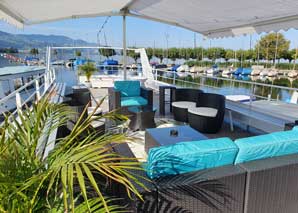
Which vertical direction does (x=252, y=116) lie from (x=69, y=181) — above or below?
below

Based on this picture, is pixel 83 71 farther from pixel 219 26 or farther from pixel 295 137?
pixel 295 137

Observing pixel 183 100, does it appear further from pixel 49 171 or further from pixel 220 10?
pixel 49 171

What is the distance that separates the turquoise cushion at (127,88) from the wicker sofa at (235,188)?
12.2 feet

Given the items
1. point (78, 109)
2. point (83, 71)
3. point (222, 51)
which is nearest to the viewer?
point (78, 109)

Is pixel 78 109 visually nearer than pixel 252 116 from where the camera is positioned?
Yes

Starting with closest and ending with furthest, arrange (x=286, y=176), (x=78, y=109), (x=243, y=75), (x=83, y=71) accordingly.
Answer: (x=286, y=176) < (x=78, y=109) < (x=83, y=71) < (x=243, y=75)

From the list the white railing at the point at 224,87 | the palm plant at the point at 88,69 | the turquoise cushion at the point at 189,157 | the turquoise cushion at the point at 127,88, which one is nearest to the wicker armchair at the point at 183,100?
the white railing at the point at 224,87

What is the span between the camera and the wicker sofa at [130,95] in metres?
5.14

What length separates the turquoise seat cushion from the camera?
5.15 meters

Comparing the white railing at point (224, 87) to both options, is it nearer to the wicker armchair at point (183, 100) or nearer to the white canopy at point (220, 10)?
the wicker armchair at point (183, 100)

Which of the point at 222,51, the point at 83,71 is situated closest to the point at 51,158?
the point at 83,71

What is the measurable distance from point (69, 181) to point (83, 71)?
9756mm

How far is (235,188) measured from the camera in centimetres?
164

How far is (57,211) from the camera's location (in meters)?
0.97
